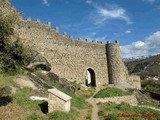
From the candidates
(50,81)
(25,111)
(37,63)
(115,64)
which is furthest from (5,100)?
(115,64)

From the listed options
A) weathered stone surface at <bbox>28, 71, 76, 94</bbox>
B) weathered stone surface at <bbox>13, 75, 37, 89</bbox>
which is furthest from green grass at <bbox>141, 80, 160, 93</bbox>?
weathered stone surface at <bbox>13, 75, 37, 89</bbox>

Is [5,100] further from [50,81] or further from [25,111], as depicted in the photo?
[50,81]

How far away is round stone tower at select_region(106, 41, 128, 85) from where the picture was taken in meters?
34.6

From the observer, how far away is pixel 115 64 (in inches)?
1375

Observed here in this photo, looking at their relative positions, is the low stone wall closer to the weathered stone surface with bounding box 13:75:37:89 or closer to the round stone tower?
the round stone tower

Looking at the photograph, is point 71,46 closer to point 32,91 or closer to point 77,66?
point 77,66

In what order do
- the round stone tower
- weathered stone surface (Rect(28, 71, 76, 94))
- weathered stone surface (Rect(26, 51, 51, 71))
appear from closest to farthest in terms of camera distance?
weathered stone surface (Rect(28, 71, 76, 94))
weathered stone surface (Rect(26, 51, 51, 71))
the round stone tower

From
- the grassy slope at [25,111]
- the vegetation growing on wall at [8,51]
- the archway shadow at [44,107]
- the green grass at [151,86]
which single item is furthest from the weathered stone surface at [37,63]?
the green grass at [151,86]

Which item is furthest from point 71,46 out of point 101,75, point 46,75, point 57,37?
point 46,75

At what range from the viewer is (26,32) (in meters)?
26.3

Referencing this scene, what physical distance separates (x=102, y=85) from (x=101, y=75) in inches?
61.5

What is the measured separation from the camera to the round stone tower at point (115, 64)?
34.6 m

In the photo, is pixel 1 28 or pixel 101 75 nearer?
pixel 1 28

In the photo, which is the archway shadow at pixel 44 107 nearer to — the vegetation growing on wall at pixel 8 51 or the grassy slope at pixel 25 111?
the grassy slope at pixel 25 111
